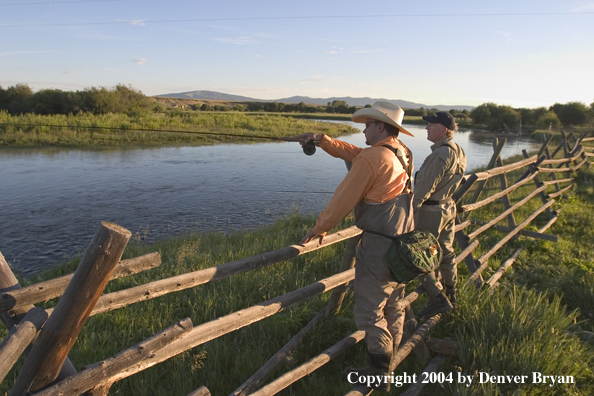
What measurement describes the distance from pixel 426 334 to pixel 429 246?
4.13 feet

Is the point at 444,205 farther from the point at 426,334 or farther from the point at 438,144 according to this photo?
the point at 426,334

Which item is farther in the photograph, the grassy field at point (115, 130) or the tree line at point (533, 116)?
the tree line at point (533, 116)

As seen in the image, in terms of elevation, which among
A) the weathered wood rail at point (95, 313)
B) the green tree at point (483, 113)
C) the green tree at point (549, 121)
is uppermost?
the green tree at point (483, 113)

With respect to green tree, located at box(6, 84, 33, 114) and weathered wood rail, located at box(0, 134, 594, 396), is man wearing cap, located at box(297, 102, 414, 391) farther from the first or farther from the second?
green tree, located at box(6, 84, 33, 114)

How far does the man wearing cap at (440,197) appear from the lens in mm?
3838

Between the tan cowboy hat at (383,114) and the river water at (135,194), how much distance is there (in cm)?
710

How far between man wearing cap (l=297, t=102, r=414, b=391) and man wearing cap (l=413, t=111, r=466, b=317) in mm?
936

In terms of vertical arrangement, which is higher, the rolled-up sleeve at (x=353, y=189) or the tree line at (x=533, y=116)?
the tree line at (x=533, y=116)

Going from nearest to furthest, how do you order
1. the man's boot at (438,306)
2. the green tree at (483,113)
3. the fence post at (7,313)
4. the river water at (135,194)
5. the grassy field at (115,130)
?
the fence post at (7,313) < the man's boot at (438,306) < the river water at (135,194) < the grassy field at (115,130) < the green tree at (483,113)

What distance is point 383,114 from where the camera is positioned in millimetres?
2811

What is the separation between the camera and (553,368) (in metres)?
3.10

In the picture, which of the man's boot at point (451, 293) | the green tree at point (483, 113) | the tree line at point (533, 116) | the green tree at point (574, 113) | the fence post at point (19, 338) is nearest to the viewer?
the fence post at point (19, 338)

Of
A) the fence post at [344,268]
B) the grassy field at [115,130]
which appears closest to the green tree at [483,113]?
the grassy field at [115,130]

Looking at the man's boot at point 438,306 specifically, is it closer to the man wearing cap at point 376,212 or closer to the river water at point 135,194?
the man wearing cap at point 376,212
